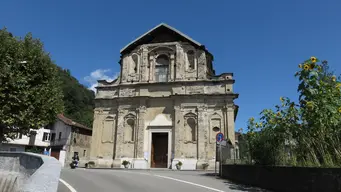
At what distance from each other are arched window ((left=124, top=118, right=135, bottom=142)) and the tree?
9.49 meters

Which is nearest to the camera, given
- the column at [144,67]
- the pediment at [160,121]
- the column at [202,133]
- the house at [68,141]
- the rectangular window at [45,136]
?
the column at [202,133]

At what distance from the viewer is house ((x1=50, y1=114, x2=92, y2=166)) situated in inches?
1315

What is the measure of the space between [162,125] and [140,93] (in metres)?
3.91

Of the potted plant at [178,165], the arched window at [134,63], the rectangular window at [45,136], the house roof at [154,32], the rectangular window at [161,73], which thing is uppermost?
the house roof at [154,32]

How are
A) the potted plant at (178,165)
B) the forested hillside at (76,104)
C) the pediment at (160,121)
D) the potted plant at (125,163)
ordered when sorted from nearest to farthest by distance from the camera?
the potted plant at (178,165), the potted plant at (125,163), the pediment at (160,121), the forested hillside at (76,104)

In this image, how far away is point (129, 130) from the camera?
2447cm

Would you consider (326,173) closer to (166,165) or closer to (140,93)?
(166,165)

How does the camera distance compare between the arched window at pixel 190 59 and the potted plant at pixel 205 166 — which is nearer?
the potted plant at pixel 205 166

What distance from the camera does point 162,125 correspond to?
77.4 feet

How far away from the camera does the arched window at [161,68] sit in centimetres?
2566

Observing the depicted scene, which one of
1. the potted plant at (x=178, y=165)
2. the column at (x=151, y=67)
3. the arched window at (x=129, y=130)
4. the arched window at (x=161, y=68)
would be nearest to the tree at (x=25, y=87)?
the arched window at (x=129, y=130)

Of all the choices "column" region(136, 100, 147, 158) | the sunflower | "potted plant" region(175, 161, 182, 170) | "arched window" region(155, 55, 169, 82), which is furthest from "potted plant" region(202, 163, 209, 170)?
the sunflower

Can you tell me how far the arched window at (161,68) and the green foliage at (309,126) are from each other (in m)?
16.2

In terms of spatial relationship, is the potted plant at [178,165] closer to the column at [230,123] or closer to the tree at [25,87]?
the column at [230,123]
